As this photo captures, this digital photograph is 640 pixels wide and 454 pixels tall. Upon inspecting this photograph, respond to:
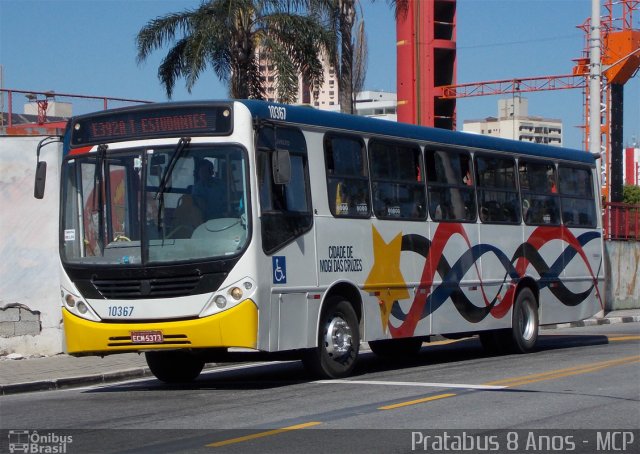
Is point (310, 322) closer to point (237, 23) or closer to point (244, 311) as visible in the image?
point (244, 311)

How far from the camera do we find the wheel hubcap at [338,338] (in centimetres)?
1344

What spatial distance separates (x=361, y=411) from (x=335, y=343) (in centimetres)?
301

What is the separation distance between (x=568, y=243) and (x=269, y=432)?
1097 cm

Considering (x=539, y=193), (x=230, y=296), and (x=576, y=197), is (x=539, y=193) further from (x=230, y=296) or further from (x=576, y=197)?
(x=230, y=296)

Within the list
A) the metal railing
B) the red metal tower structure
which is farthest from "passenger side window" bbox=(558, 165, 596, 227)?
the red metal tower structure

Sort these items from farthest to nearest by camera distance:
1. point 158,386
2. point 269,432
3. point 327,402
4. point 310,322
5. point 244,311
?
point 158,386 < point 310,322 < point 244,311 < point 327,402 < point 269,432

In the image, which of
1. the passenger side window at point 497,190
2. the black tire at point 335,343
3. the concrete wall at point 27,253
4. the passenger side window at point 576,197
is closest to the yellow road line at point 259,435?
the black tire at point 335,343

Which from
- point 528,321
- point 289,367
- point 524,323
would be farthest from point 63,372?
point 528,321

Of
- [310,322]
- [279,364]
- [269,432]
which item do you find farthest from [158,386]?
[269,432]

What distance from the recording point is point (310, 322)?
13.1m

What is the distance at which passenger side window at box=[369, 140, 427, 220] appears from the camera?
14.6 meters

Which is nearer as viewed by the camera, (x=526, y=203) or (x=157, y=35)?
(x=526, y=203)

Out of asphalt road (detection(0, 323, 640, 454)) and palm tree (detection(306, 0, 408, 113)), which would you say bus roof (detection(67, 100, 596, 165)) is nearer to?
asphalt road (detection(0, 323, 640, 454))

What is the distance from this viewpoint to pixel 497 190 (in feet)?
56.9
